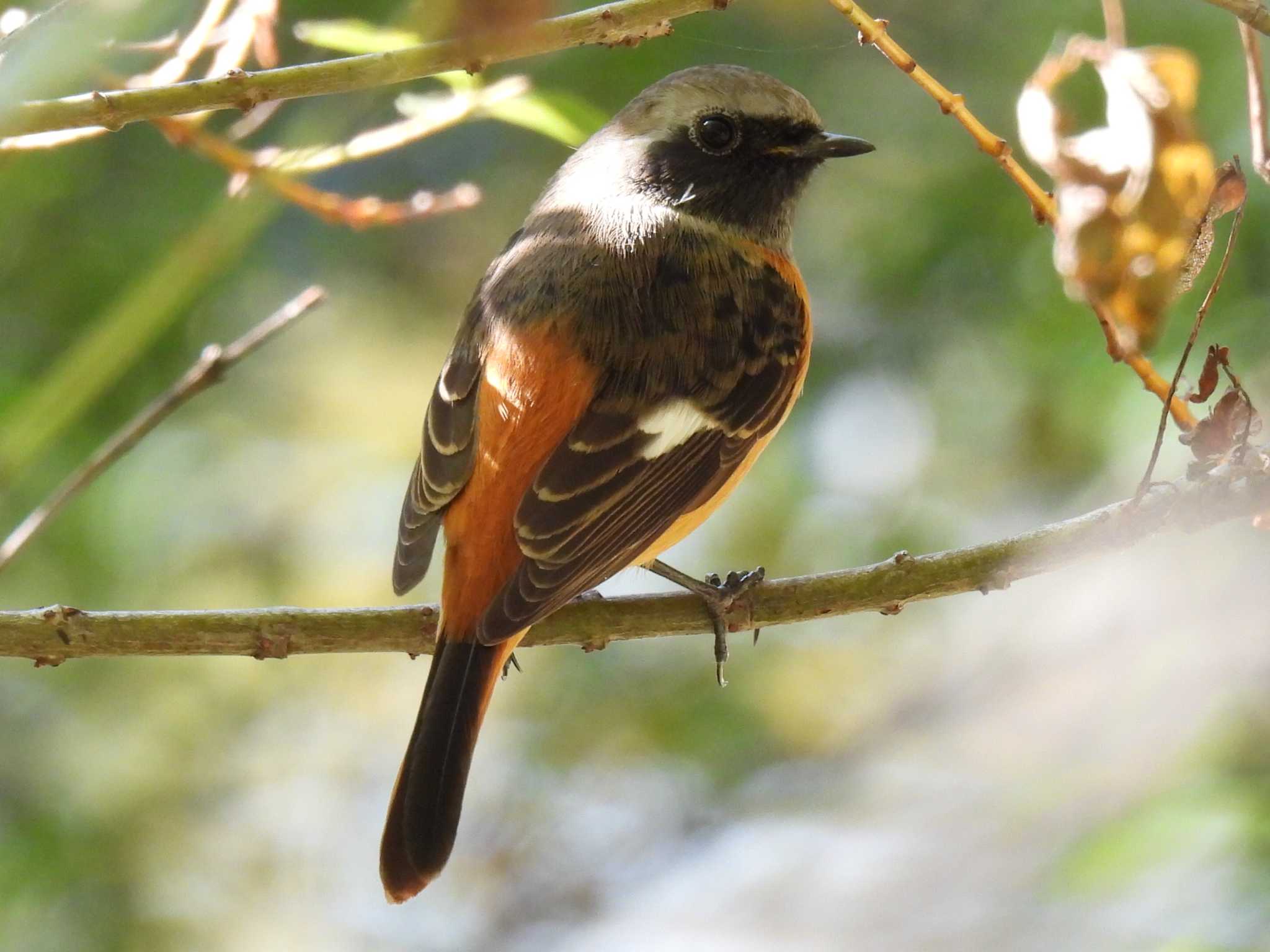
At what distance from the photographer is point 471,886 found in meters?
5.14

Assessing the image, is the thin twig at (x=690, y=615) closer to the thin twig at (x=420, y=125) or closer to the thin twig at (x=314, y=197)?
the thin twig at (x=314, y=197)

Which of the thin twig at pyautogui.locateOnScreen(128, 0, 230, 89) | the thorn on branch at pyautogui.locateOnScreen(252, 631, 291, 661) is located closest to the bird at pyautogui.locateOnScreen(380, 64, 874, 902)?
the thorn on branch at pyautogui.locateOnScreen(252, 631, 291, 661)

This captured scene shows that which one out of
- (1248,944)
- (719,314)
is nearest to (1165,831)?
(1248,944)

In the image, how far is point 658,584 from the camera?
→ 425cm

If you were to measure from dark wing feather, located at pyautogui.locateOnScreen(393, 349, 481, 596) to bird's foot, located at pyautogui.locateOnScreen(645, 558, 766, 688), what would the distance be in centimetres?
55

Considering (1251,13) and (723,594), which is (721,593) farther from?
(1251,13)

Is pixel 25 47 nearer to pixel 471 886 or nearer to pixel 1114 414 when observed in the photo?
pixel 1114 414

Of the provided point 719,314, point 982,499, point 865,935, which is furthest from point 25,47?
point 982,499

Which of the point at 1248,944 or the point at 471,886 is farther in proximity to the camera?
the point at 471,886

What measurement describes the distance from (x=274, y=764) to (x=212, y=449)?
3.90 ft

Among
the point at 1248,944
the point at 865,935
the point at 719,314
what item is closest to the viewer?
the point at 1248,944

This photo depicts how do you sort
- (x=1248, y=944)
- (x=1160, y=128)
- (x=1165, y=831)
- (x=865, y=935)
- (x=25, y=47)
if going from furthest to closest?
1. (x=865, y=935)
2. (x=1165, y=831)
3. (x=1248, y=944)
4. (x=1160, y=128)
5. (x=25, y=47)

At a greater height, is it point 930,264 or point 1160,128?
point 930,264

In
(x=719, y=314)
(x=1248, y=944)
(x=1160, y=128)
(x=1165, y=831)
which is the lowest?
(x=1248, y=944)
